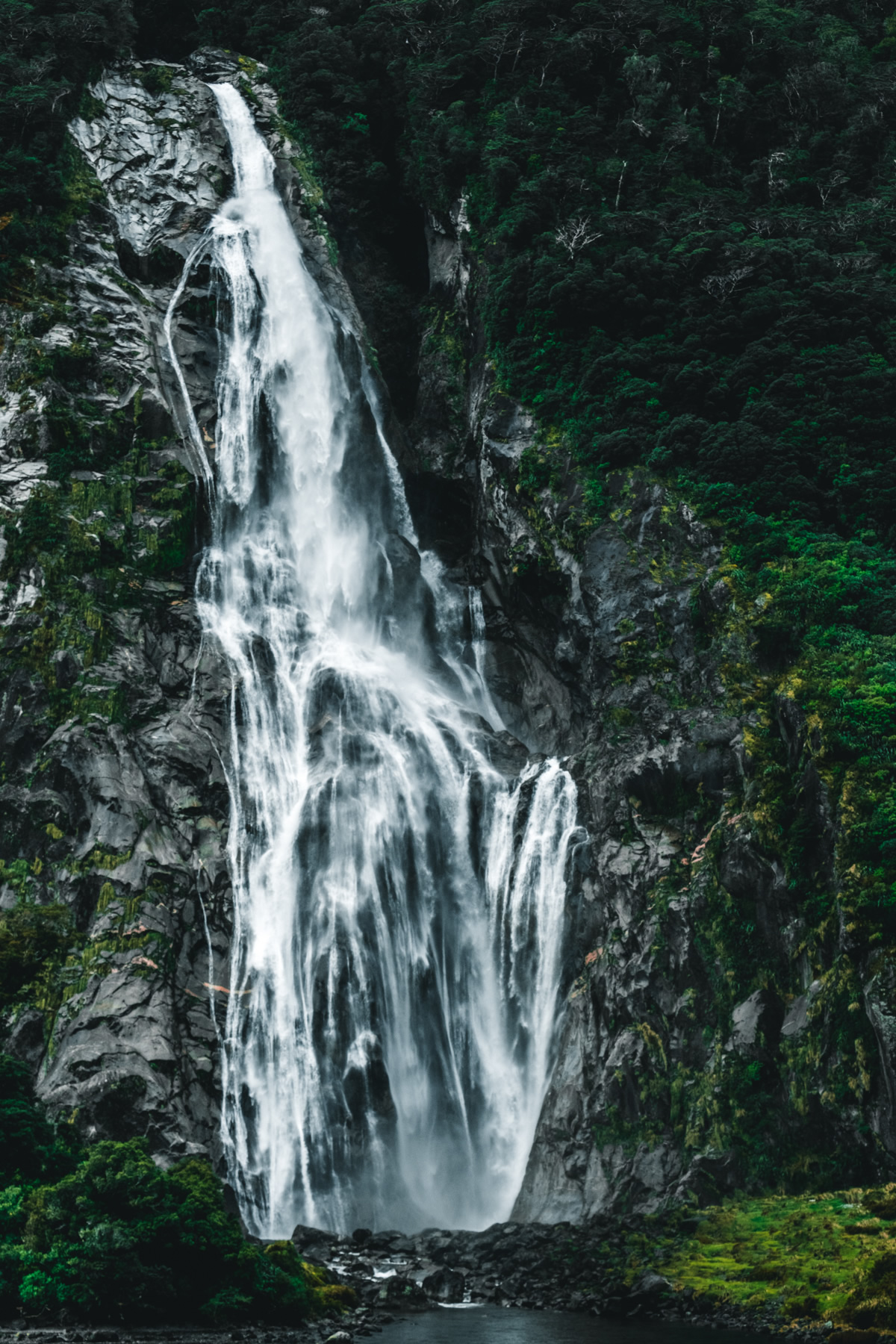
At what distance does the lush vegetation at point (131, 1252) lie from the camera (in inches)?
818

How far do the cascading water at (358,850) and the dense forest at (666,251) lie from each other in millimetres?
6198

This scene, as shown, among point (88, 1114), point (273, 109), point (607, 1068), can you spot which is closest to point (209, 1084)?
point (88, 1114)

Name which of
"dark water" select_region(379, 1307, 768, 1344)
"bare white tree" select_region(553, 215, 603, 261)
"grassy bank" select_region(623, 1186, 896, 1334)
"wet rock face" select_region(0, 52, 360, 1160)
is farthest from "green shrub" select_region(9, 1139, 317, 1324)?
"bare white tree" select_region(553, 215, 603, 261)

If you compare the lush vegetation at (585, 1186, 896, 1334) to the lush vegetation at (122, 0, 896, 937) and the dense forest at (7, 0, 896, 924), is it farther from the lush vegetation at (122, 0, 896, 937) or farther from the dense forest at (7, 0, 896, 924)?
the dense forest at (7, 0, 896, 924)

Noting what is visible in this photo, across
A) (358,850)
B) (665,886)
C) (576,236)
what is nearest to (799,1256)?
(665,886)

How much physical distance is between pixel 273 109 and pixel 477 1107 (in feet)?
148

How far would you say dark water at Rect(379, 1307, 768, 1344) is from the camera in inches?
814

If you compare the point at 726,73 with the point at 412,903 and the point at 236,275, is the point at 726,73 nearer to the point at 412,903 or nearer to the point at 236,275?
the point at 236,275

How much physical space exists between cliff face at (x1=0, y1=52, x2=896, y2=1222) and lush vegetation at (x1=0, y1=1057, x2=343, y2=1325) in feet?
24.1

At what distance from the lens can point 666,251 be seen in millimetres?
46188

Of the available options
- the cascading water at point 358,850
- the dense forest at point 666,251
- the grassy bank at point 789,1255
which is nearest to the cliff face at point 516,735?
the dense forest at point 666,251

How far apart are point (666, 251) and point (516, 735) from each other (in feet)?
61.1

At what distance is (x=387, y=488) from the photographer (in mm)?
48000

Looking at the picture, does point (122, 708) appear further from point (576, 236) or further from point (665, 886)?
point (576, 236)
